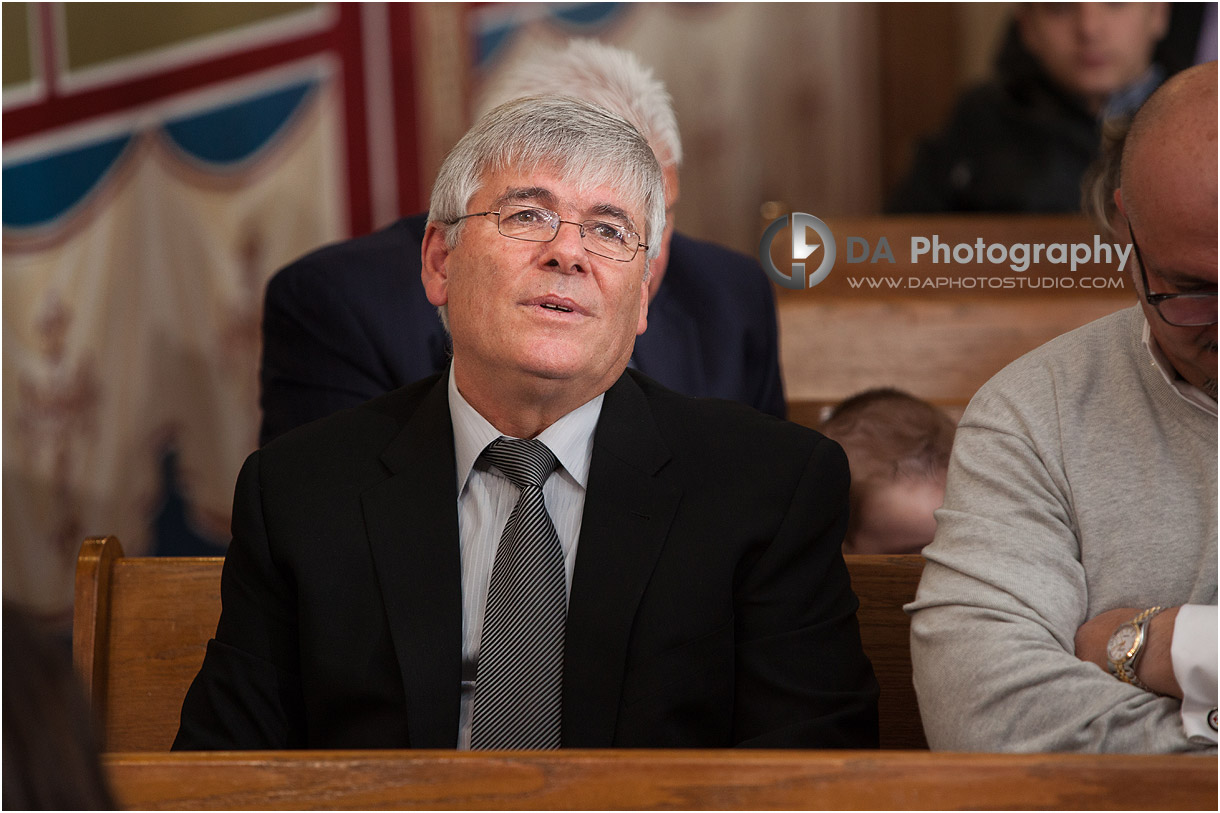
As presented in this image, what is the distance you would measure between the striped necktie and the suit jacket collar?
0.02m

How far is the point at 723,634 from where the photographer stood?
4.76ft

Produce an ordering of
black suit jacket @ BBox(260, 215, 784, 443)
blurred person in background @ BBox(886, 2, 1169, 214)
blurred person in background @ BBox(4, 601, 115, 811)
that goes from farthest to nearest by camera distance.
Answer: blurred person in background @ BBox(886, 2, 1169, 214) < black suit jacket @ BBox(260, 215, 784, 443) < blurred person in background @ BBox(4, 601, 115, 811)

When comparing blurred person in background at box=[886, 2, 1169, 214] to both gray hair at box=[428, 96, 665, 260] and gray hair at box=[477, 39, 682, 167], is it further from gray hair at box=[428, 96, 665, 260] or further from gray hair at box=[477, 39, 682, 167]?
gray hair at box=[428, 96, 665, 260]

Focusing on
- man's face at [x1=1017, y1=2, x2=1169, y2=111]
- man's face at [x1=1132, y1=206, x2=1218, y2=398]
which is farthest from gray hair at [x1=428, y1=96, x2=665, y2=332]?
man's face at [x1=1017, y1=2, x2=1169, y2=111]

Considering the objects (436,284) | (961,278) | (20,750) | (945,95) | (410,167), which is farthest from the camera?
(945,95)

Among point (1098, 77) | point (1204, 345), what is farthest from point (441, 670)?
point (1098, 77)

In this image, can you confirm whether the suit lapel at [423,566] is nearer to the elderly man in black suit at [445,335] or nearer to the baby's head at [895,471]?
the elderly man in black suit at [445,335]

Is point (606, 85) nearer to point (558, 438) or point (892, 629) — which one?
point (558, 438)

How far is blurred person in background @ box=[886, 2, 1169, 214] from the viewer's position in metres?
3.63

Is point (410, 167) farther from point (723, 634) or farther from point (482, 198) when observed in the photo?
point (723, 634)

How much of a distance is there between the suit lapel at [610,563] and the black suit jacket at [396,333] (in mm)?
610

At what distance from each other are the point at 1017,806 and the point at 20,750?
31.1 inches

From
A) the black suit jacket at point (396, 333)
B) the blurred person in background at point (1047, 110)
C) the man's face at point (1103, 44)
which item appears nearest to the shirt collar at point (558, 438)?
the black suit jacket at point (396, 333)

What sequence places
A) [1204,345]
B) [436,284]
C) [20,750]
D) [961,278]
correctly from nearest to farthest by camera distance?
[20,750] < [1204,345] < [436,284] < [961,278]
